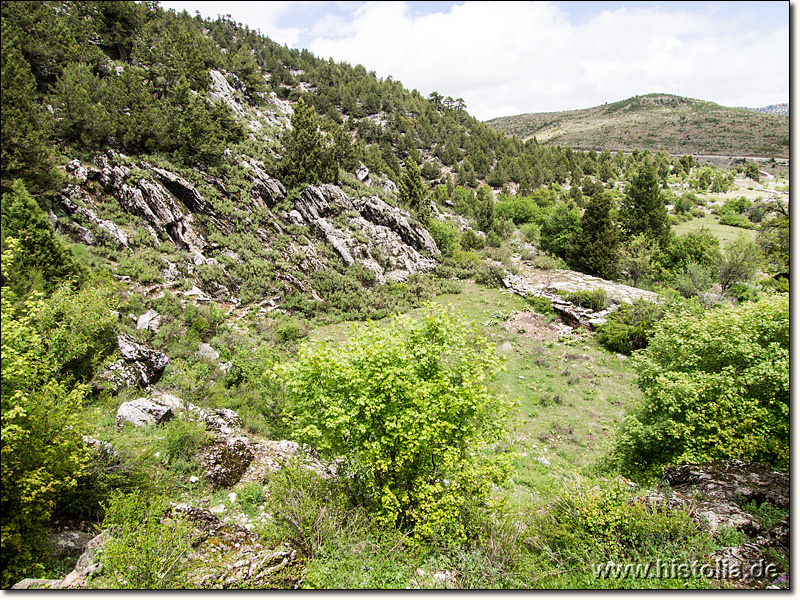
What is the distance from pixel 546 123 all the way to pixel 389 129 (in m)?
105

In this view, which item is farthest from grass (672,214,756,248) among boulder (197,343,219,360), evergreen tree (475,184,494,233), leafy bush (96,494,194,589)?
leafy bush (96,494,194,589)

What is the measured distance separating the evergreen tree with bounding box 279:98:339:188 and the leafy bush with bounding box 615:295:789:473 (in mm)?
28500

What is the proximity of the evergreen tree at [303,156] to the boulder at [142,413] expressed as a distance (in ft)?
81.0

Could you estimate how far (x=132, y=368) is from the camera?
10742 millimetres

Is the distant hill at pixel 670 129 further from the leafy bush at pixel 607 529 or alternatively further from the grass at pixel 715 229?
the leafy bush at pixel 607 529

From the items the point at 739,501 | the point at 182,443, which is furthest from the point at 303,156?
the point at 739,501

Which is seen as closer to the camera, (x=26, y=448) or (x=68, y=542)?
(x=26, y=448)

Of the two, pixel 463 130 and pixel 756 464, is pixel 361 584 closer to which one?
pixel 756 464

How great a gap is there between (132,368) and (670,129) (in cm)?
13299

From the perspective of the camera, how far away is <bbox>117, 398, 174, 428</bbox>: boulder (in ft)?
28.7

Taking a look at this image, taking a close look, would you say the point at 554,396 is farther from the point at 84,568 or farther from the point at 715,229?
the point at 715,229

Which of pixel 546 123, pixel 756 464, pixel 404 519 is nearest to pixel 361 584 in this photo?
pixel 404 519

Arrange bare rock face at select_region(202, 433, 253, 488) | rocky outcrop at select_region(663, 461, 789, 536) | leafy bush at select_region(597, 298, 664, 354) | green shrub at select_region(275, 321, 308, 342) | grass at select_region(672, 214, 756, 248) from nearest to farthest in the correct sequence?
rocky outcrop at select_region(663, 461, 789, 536) < bare rock face at select_region(202, 433, 253, 488) < green shrub at select_region(275, 321, 308, 342) < leafy bush at select_region(597, 298, 664, 354) < grass at select_region(672, 214, 756, 248)

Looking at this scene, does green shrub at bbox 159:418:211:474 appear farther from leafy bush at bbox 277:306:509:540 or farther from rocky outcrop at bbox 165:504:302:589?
leafy bush at bbox 277:306:509:540
